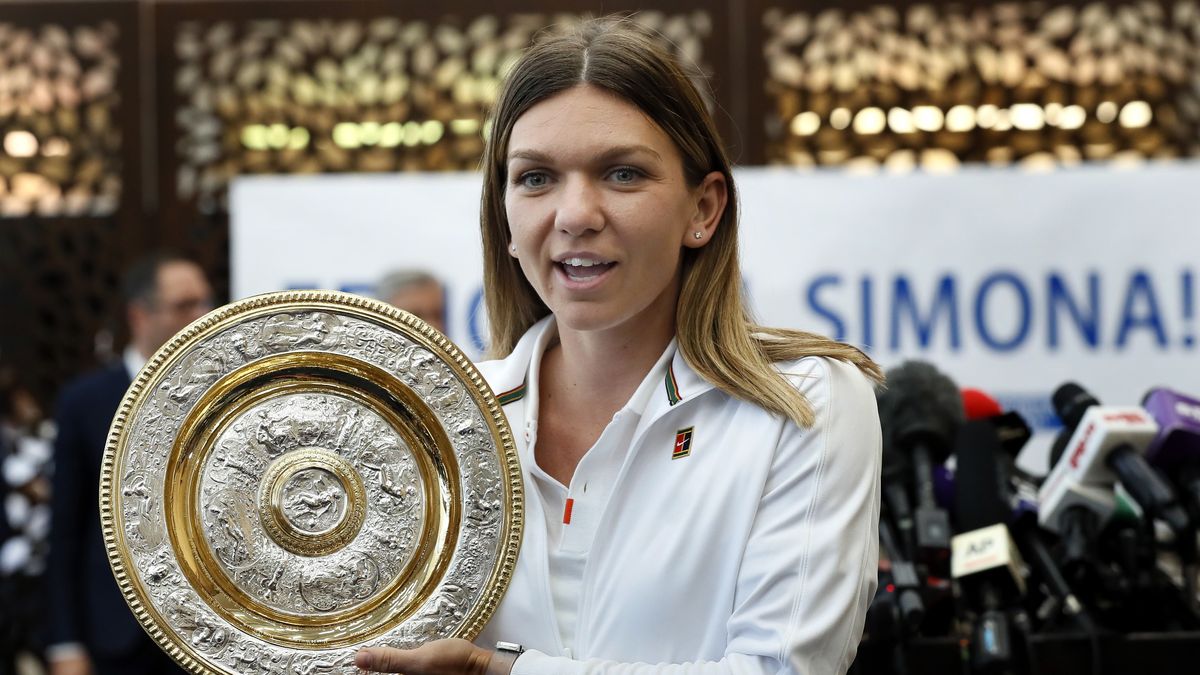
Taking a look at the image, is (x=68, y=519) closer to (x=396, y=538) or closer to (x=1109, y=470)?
(x=396, y=538)

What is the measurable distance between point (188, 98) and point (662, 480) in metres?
4.80

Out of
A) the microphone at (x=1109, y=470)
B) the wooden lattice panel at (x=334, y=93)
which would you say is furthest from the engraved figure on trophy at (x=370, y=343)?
the wooden lattice panel at (x=334, y=93)

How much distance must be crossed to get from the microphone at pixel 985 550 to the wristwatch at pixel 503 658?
4.00 ft

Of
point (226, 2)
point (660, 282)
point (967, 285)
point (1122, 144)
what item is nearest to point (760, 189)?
point (967, 285)

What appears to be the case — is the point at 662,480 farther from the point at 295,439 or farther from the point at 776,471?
the point at 295,439

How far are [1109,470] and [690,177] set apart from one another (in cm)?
159

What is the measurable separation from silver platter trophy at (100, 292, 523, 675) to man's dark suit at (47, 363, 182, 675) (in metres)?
2.63

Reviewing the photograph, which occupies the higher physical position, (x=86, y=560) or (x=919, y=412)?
(x=919, y=412)

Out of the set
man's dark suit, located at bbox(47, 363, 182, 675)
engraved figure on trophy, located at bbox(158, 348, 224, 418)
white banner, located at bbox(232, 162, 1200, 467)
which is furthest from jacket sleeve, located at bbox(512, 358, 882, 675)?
white banner, located at bbox(232, 162, 1200, 467)

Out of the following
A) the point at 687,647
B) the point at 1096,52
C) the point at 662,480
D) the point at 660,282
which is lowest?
the point at 687,647

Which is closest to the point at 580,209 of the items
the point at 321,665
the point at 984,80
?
the point at 321,665

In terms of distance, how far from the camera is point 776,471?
187cm

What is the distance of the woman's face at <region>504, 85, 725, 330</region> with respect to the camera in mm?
1882

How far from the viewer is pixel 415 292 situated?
494 cm
